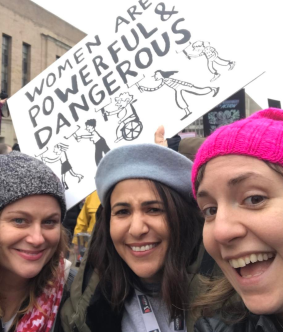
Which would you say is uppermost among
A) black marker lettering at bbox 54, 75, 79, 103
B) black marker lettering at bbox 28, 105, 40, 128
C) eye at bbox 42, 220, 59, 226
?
black marker lettering at bbox 54, 75, 79, 103

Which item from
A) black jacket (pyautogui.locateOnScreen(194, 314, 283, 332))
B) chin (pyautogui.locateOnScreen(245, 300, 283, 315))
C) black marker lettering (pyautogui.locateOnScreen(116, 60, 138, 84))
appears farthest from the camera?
black marker lettering (pyautogui.locateOnScreen(116, 60, 138, 84))

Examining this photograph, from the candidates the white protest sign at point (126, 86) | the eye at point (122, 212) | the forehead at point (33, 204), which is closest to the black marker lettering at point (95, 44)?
the white protest sign at point (126, 86)

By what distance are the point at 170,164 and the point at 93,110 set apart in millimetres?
729

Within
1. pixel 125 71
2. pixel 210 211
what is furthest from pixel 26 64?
pixel 210 211

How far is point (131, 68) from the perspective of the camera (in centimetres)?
212

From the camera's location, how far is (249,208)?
104 centimetres

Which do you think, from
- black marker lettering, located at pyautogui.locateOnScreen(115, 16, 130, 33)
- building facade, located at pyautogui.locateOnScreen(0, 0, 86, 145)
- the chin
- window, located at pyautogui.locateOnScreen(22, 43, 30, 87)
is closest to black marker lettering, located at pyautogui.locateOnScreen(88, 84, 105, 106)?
black marker lettering, located at pyautogui.locateOnScreen(115, 16, 130, 33)

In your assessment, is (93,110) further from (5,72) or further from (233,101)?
(5,72)

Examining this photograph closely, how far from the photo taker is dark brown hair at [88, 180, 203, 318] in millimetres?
1535

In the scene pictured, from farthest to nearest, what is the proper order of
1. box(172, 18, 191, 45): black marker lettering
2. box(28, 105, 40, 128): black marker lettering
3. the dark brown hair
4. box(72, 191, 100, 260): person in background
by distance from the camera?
box(72, 191, 100, 260): person in background < box(28, 105, 40, 128): black marker lettering < box(172, 18, 191, 45): black marker lettering < the dark brown hair

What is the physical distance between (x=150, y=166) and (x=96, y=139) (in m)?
0.56

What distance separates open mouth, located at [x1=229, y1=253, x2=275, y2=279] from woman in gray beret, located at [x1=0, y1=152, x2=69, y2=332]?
39.6 inches

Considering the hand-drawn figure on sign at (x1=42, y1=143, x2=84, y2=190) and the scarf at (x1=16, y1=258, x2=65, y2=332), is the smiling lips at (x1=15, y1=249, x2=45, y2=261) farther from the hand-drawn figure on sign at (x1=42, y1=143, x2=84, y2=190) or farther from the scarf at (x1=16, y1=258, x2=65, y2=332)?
the hand-drawn figure on sign at (x1=42, y1=143, x2=84, y2=190)

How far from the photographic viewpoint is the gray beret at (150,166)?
5.33 ft
